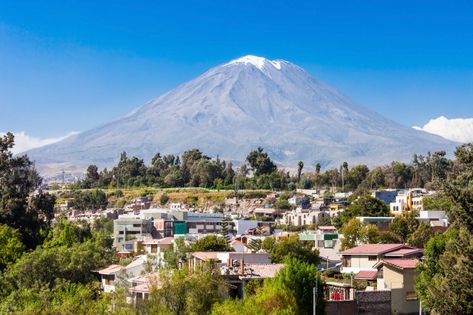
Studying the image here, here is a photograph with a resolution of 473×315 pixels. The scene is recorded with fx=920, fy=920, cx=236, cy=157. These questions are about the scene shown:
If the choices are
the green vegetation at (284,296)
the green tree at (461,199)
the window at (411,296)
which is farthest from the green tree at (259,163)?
the green tree at (461,199)

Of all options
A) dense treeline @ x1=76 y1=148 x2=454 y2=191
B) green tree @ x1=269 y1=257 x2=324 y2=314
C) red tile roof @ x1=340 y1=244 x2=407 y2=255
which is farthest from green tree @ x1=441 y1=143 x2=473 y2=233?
dense treeline @ x1=76 y1=148 x2=454 y2=191

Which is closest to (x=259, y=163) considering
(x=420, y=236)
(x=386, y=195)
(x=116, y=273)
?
(x=386, y=195)

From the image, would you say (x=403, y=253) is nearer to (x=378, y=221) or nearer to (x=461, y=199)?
(x=461, y=199)

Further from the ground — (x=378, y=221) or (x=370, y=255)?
(x=378, y=221)

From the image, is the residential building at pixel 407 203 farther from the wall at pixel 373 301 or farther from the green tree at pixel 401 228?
the wall at pixel 373 301

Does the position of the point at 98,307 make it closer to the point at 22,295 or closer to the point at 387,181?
the point at 22,295

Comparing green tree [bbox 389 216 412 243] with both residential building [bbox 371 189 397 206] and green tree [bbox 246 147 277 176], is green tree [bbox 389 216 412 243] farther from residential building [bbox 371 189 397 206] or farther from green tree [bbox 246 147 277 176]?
green tree [bbox 246 147 277 176]
